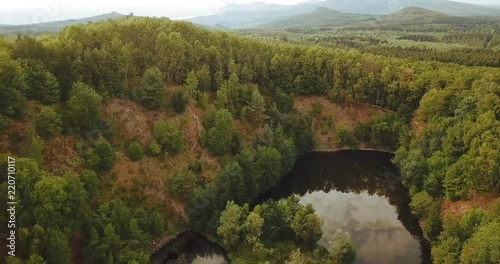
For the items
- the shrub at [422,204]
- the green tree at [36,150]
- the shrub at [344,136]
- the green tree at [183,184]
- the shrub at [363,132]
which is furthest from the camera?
the shrub at [363,132]

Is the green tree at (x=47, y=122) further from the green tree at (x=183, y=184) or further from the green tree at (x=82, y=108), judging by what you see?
the green tree at (x=183, y=184)

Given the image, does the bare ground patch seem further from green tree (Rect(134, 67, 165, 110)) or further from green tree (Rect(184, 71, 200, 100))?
green tree (Rect(134, 67, 165, 110))

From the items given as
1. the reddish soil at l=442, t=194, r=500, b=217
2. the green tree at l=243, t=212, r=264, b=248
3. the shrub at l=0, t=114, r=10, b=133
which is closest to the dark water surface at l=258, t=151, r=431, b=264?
the reddish soil at l=442, t=194, r=500, b=217

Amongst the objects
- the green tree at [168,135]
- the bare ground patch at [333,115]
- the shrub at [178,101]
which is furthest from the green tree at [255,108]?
the green tree at [168,135]

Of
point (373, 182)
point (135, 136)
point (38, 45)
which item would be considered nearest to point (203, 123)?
point (135, 136)

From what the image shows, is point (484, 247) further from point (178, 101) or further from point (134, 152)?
point (178, 101)

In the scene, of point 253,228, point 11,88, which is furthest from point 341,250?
point 11,88
